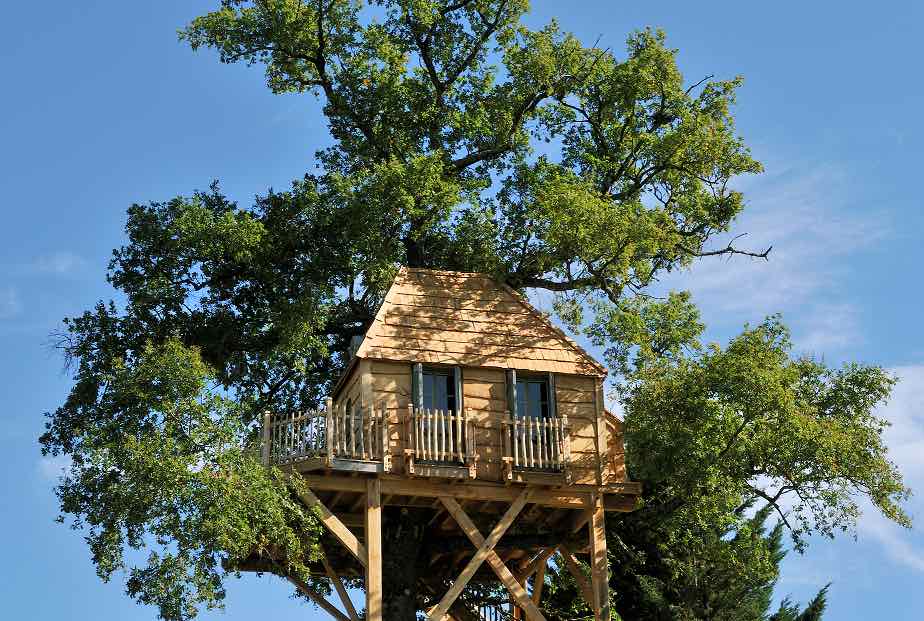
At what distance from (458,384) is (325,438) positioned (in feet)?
9.53

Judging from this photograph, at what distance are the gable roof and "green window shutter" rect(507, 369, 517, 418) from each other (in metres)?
0.16

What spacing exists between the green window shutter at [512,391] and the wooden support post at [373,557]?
307 centimetres

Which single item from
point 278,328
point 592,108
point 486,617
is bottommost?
point 486,617

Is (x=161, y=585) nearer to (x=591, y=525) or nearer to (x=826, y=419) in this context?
(x=591, y=525)

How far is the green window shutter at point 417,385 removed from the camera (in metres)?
25.3

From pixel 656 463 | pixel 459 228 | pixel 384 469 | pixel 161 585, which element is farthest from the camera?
pixel 459 228

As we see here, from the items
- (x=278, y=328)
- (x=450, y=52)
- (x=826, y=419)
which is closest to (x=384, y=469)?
(x=278, y=328)

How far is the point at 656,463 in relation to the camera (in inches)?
1024

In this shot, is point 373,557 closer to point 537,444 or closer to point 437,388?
point 437,388

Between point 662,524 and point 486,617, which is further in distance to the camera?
point 486,617

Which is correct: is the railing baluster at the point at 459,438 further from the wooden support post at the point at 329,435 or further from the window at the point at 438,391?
the wooden support post at the point at 329,435

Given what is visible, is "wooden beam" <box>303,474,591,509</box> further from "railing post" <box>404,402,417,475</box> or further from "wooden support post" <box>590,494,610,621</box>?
"railing post" <box>404,402,417,475</box>

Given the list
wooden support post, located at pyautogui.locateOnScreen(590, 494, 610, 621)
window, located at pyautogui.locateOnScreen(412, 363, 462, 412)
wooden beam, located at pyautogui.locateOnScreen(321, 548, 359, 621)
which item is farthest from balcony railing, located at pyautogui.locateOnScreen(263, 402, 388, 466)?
wooden support post, located at pyautogui.locateOnScreen(590, 494, 610, 621)

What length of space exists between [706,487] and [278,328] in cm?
883
